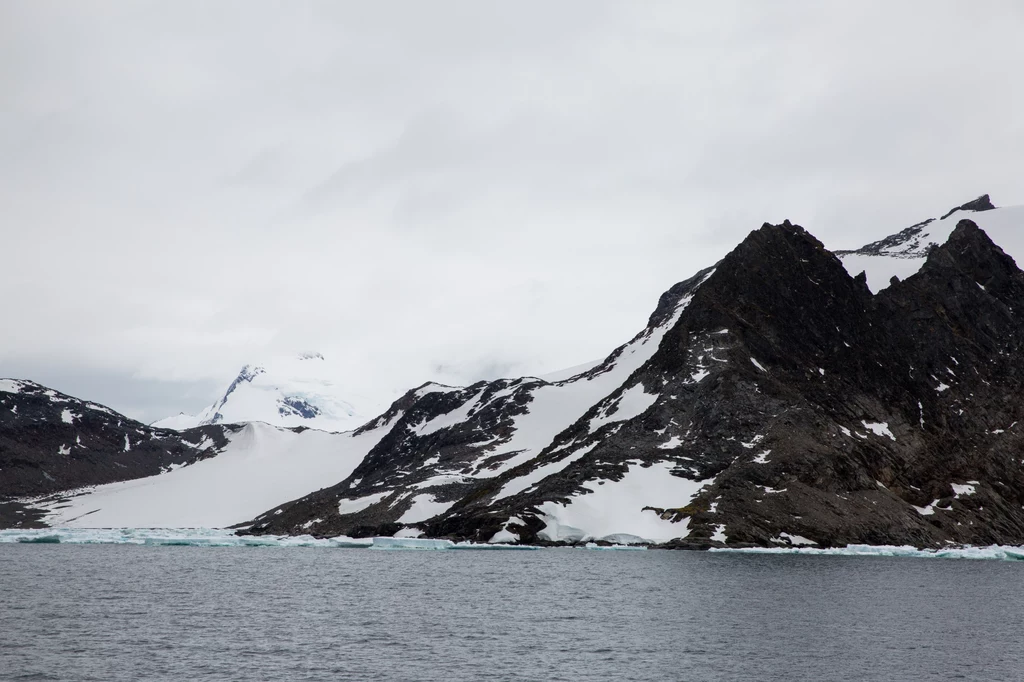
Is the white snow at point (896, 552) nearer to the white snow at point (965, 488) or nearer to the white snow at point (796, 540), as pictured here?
the white snow at point (796, 540)

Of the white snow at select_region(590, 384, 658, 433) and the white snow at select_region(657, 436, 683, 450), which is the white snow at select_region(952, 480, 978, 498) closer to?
the white snow at select_region(657, 436, 683, 450)

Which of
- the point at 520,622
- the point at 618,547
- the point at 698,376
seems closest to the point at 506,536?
the point at 618,547

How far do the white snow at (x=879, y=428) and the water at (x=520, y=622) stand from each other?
61.5 m

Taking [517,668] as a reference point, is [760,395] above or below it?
above

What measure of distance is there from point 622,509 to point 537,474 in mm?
31930

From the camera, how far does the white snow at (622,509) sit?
146125mm

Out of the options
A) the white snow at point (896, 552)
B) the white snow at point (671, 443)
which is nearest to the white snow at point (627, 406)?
the white snow at point (671, 443)

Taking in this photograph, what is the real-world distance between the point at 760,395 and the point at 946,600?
90.8 m

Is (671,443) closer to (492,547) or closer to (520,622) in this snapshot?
(492,547)

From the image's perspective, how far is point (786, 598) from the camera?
8331 centimetres

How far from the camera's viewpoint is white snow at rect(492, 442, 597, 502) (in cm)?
17650

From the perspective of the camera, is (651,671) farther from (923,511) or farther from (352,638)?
(923,511)

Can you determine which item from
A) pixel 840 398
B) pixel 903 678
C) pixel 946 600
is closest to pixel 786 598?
pixel 946 600

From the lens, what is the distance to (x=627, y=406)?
190 metres
